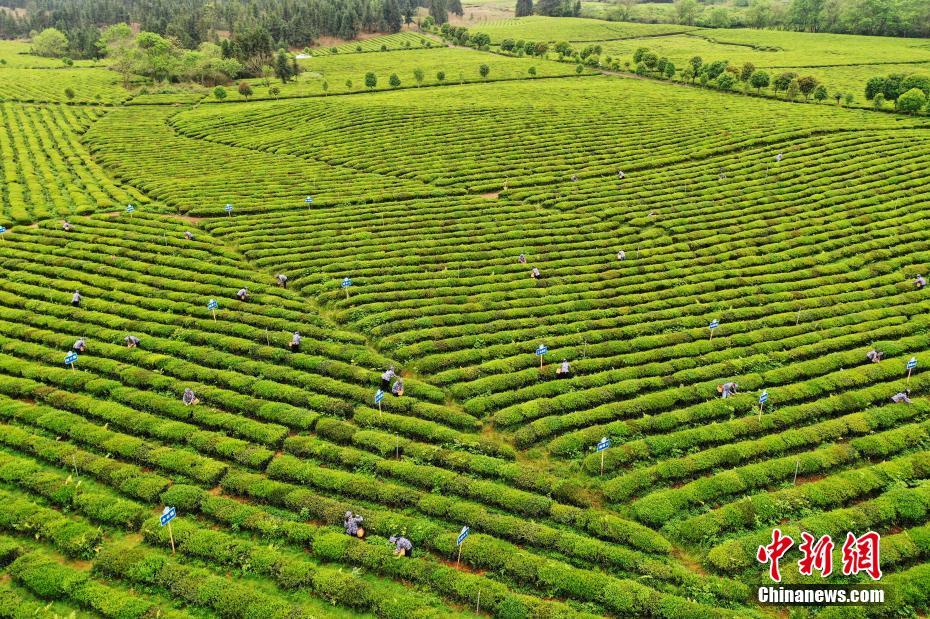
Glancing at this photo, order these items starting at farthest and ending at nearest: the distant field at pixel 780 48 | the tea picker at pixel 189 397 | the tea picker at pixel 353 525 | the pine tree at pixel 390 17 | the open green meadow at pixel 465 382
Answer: the pine tree at pixel 390 17 < the distant field at pixel 780 48 < the tea picker at pixel 189 397 < the tea picker at pixel 353 525 < the open green meadow at pixel 465 382

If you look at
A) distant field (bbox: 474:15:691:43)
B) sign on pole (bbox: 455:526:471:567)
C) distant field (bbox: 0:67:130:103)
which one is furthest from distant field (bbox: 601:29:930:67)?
sign on pole (bbox: 455:526:471:567)

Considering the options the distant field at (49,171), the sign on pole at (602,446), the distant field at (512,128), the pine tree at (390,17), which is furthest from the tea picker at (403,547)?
the pine tree at (390,17)

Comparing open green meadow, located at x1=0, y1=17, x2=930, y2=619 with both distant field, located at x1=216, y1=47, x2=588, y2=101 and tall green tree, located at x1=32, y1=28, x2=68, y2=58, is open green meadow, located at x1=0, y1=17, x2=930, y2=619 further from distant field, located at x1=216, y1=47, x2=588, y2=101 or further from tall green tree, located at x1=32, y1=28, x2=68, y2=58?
tall green tree, located at x1=32, y1=28, x2=68, y2=58

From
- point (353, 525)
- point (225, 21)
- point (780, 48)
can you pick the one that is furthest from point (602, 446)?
point (225, 21)

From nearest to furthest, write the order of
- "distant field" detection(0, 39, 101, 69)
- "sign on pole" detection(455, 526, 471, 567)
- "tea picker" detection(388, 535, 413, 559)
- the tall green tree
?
1. "sign on pole" detection(455, 526, 471, 567)
2. "tea picker" detection(388, 535, 413, 559)
3. "distant field" detection(0, 39, 101, 69)
4. the tall green tree

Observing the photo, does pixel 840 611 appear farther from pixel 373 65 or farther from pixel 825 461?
pixel 373 65

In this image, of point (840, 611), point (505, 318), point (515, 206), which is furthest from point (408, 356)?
point (515, 206)

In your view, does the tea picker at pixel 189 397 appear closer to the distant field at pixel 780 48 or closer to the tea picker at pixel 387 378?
the tea picker at pixel 387 378
